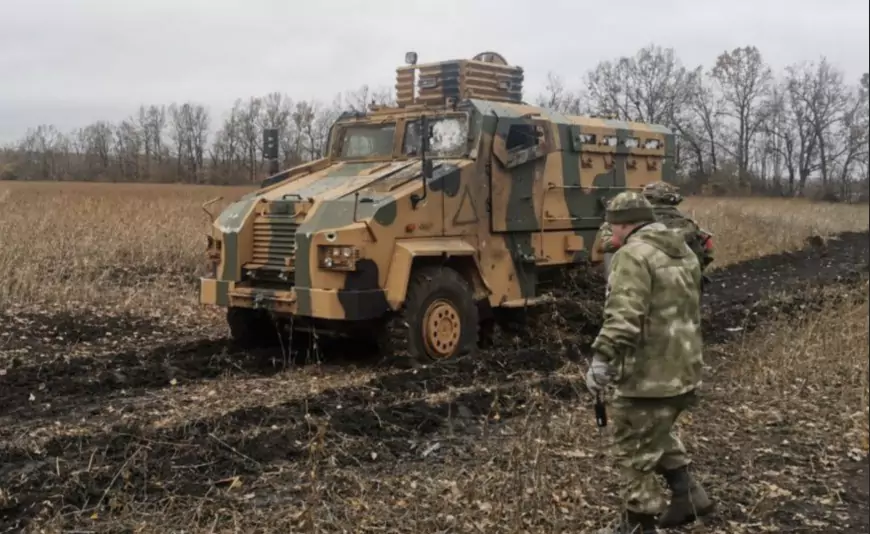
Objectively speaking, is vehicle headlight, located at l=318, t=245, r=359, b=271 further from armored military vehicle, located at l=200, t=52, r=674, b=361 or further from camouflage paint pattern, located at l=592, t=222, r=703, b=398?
camouflage paint pattern, located at l=592, t=222, r=703, b=398

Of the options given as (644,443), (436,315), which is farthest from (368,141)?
(644,443)

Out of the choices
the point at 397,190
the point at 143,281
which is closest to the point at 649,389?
the point at 397,190

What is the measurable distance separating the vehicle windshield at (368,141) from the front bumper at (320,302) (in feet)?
6.90

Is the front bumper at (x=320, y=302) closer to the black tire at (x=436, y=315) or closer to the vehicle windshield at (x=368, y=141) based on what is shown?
the black tire at (x=436, y=315)

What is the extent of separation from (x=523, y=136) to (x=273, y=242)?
2.69 meters

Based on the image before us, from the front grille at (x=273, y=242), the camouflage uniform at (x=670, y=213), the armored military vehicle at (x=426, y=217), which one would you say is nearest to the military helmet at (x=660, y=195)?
the camouflage uniform at (x=670, y=213)

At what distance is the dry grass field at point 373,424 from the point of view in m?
4.67

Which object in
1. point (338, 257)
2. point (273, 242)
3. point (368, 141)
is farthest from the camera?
point (368, 141)

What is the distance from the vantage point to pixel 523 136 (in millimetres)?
9219

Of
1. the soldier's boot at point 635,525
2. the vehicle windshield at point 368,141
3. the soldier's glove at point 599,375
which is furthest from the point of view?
the vehicle windshield at point 368,141

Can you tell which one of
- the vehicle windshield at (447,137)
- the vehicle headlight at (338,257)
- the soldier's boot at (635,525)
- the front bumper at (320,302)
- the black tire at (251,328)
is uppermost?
the vehicle windshield at (447,137)

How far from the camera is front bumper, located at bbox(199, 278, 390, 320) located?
7.50m

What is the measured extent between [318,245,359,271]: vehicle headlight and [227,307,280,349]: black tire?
62.2 inches

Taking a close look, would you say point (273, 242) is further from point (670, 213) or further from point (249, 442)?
point (670, 213)
